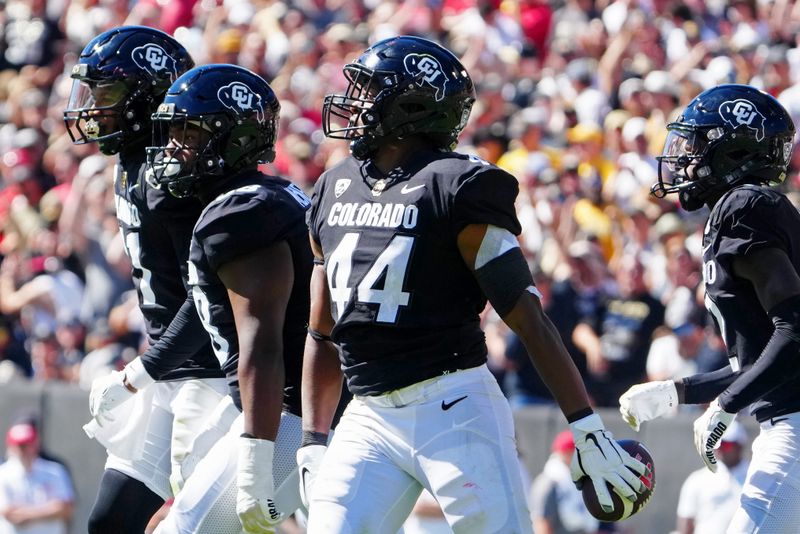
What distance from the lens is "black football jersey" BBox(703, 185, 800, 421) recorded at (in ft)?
15.5

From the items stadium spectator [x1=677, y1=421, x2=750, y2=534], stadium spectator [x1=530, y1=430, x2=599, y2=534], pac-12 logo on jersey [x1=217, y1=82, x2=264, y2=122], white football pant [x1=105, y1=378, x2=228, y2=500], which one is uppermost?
pac-12 logo on jersey [x1=217, y1=82, x2=264, y2=122]

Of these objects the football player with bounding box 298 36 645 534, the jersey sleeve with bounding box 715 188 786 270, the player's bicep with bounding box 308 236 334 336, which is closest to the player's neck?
the football player with bounding box 298 36 645 534

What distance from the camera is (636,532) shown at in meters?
8.65

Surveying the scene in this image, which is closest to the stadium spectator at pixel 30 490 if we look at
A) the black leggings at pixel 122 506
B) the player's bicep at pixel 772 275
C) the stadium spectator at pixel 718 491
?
the stadium spectator at pixel 718 491

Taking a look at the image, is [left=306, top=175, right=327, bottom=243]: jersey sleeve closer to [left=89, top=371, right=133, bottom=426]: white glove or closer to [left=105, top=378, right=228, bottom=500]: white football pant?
[left=105, top=378, right=228, bottom=500]: white football pant

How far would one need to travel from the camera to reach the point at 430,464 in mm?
4141

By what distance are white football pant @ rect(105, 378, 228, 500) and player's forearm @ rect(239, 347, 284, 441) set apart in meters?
0.72

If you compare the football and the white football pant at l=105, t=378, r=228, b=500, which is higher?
the football

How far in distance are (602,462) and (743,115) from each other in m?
1.69

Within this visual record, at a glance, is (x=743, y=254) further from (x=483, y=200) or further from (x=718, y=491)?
(x=718, y=491)

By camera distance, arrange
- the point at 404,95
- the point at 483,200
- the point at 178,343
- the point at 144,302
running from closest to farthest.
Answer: the point at 483,200
the point at 404,95
the point at 178,343
the point at 144,302

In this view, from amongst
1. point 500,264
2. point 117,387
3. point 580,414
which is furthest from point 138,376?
point 580,414

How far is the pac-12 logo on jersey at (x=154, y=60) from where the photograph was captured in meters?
5.68

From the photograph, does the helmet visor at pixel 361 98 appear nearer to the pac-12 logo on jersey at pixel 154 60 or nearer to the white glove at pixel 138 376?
the white glove at pixel 138 376
